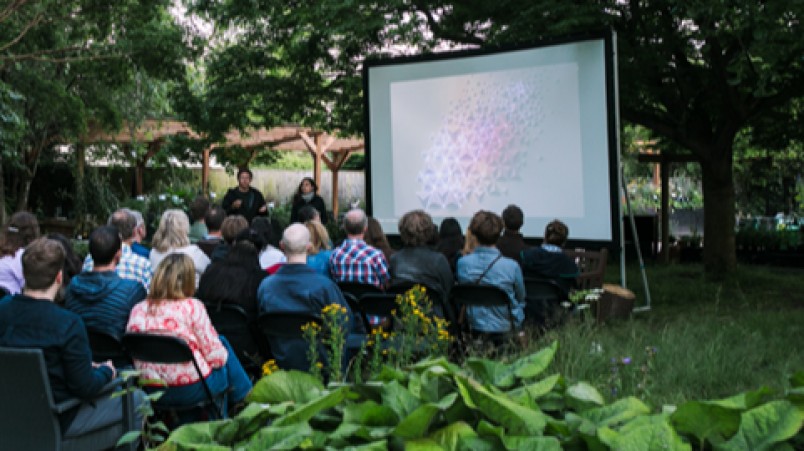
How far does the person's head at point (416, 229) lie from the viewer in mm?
4824

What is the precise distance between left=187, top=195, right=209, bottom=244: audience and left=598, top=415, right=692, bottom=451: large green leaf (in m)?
5.87

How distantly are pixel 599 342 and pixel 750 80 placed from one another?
6550 millimetres

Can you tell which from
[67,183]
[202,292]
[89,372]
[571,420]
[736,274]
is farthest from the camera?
[67,183]

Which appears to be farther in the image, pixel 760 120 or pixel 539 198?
pixel 760 120

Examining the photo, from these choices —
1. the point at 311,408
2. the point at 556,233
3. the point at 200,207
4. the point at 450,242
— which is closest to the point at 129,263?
the point at 200,207

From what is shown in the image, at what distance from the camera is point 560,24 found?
306 inches

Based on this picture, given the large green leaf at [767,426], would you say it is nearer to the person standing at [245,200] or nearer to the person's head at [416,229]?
the person's head at [416,229]

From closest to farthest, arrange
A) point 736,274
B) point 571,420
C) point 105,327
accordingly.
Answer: point 571,420
point 105,327
point 736,274

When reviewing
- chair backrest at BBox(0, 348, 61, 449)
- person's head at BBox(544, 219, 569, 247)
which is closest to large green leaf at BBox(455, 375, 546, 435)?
chair backrest at BBox(0, 348, 61, 449)

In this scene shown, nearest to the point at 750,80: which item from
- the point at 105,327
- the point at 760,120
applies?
the point at 760,120

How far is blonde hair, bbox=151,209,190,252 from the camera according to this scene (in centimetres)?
498

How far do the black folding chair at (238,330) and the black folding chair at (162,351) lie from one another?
2.16ft

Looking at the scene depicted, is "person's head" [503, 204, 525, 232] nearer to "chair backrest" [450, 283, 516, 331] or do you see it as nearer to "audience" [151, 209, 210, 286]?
Result: "chair backrest" [450, 283, 516, 331]

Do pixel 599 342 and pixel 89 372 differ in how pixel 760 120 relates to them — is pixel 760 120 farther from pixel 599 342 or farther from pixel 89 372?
pixel 89 372
